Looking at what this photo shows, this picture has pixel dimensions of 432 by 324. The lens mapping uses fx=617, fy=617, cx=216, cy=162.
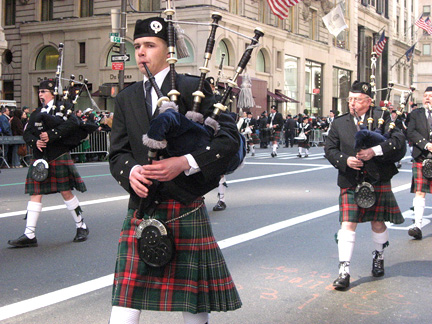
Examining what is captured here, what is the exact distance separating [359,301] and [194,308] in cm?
238

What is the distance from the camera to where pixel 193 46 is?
31547 millimetres

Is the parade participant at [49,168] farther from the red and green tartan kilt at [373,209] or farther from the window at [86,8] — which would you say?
the window at [86,8]

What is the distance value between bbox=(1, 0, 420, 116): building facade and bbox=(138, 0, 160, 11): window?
0.18 feet

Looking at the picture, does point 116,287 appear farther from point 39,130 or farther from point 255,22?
point 255,22

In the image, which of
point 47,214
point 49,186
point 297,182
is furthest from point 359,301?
point 297,182

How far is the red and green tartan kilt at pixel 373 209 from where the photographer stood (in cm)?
546

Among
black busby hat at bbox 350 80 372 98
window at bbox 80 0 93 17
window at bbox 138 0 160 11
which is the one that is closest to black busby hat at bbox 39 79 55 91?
black busby hat at bbox 350 80 372 98

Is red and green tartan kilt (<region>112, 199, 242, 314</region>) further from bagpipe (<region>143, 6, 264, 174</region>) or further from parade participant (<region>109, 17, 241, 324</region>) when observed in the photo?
bagpipe (<region>143, 6, 264, 174</region>)

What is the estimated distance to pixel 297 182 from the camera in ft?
45.2

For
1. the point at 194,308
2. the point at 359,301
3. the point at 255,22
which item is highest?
the point at 255,22

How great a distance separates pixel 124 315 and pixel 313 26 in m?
44.5

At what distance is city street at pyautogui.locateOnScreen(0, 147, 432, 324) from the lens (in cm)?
464

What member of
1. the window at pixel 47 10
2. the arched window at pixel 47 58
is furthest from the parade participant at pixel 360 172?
the window at pixel 47 10

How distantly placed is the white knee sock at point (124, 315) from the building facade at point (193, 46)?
2579 centimetres
